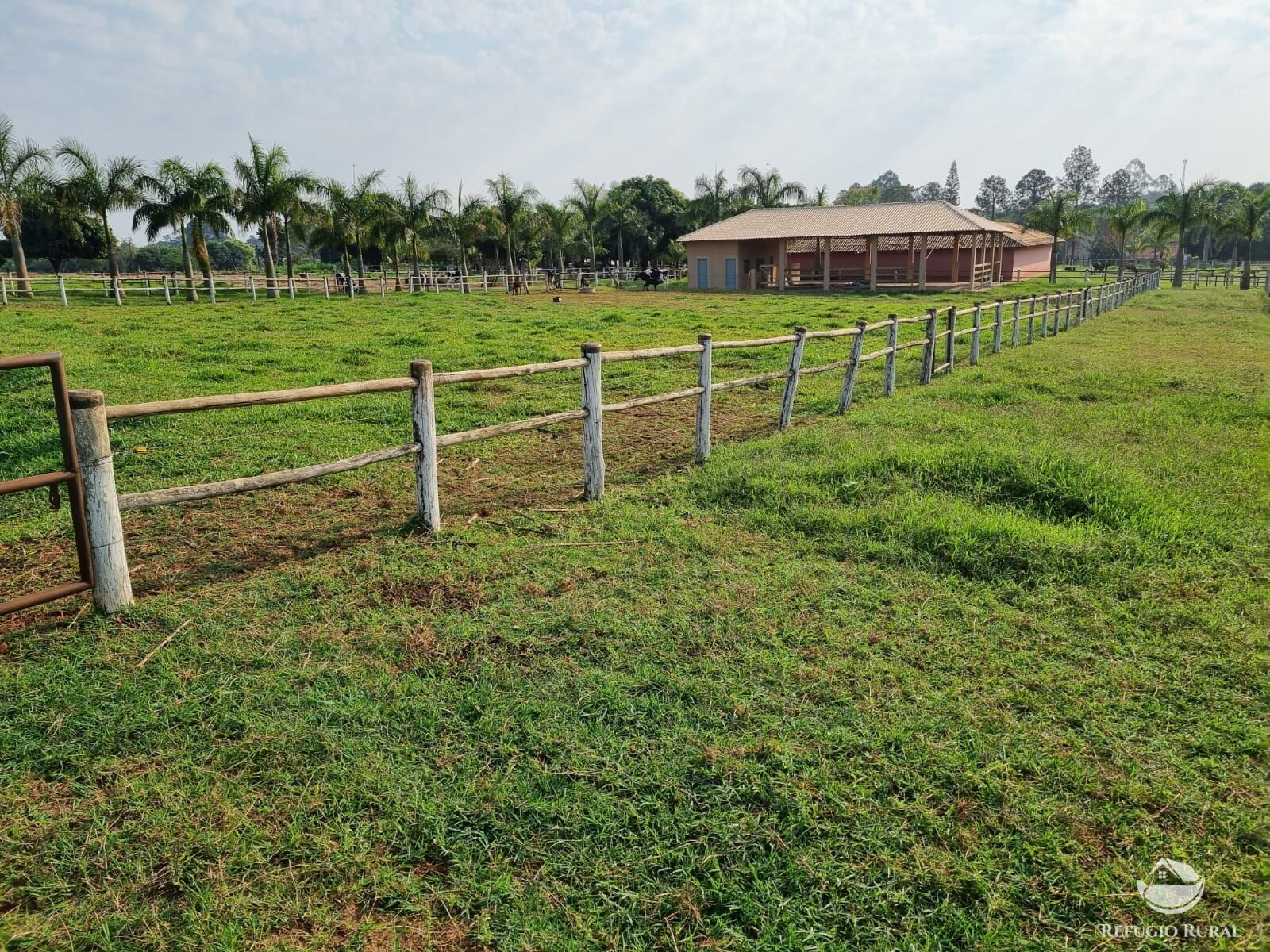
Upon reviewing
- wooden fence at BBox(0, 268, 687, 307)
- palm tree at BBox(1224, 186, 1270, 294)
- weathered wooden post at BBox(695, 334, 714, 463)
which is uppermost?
palm tree at BBox(1224, 186, 1270, 294)

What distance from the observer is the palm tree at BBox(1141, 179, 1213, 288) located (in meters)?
38.4

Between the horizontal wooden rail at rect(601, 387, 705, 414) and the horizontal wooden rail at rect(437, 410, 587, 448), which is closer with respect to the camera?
the horizontal wooden rail at rect(437, 410, 587, 448)

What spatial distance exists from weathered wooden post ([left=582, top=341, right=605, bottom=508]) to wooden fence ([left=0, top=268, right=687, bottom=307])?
24.8 metres

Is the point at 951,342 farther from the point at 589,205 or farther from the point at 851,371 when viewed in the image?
the point at 589,205

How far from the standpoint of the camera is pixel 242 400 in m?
4.49

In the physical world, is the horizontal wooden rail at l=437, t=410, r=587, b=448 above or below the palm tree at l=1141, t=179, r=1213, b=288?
below

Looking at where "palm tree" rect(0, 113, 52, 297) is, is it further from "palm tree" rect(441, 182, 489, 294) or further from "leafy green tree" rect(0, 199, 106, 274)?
"palm tree" rect(441, 182, 489, 294)

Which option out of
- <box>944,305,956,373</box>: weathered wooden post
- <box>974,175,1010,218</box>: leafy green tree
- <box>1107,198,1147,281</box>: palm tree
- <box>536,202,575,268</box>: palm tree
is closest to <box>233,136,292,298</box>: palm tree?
<box>536,202,575,268</box>: palm tree

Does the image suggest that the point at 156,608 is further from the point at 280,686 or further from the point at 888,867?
the point at 888,867

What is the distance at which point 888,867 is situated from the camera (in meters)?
2.52

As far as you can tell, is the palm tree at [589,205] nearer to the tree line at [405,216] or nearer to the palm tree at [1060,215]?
the tree line at [405,216]

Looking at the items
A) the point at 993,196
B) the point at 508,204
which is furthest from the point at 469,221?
the point at 993,196

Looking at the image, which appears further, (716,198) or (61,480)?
(716,198)

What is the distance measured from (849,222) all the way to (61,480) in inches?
1598
